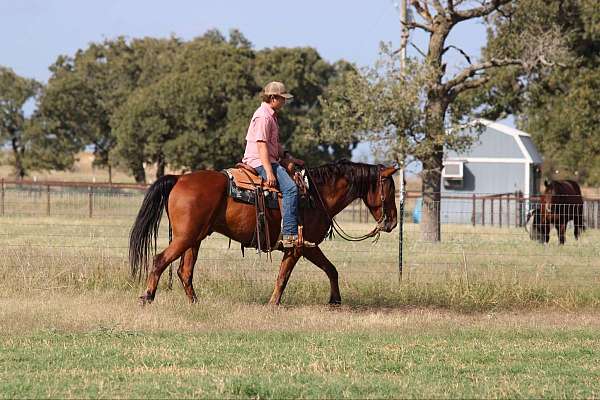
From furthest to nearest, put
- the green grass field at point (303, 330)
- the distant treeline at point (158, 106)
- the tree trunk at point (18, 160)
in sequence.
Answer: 1. the tree trunk at point (18, 160)
2. the distant treeline at point (158, 106)
3. the green grass field at point (303, 330)

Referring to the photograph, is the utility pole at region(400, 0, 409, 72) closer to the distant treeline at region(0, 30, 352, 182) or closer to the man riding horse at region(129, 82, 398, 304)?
the man riding horse at region(129, 82, 398, 304)

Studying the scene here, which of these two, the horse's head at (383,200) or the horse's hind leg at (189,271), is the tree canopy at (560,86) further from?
the horse's hind leg at (189,271)

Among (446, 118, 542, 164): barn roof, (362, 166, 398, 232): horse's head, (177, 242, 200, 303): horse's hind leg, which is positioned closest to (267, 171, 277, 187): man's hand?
(177, 242, 200, 303): horse's hind leg

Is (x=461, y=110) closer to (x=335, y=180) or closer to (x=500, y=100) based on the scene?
(x=500, y=100)

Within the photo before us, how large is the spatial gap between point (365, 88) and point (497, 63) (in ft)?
11.6

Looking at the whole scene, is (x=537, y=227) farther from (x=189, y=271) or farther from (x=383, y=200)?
(x=189, y=271)

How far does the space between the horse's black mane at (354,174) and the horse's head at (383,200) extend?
53 millimetres

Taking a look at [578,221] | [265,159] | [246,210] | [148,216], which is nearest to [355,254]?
[578,221]

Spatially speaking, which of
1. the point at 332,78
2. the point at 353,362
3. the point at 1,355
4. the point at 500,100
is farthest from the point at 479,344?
the point at 332,78

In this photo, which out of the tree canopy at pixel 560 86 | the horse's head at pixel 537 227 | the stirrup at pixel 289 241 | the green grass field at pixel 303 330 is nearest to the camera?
the green grass field at pixel 303 330

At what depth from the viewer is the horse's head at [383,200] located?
11.9 meters

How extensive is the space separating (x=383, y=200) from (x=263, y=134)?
6.45 ft

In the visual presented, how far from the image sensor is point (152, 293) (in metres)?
10.9

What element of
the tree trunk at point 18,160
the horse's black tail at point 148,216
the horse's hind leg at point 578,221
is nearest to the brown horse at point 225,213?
the horse's black tail at point 148,216
